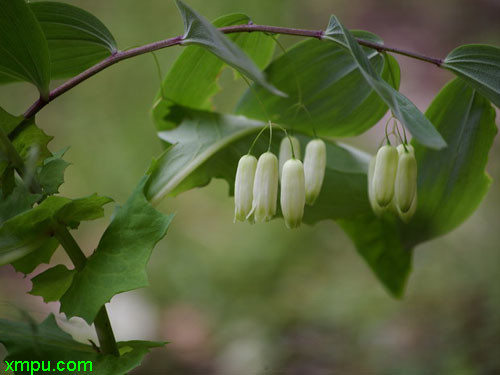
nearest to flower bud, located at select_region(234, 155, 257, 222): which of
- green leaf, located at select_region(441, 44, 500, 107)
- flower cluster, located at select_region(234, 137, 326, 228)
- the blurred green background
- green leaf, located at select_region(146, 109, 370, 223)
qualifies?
flower cluster, located at select_region(234, 137, 326, 228)

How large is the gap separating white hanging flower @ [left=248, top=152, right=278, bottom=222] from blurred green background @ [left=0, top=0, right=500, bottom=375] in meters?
1.06

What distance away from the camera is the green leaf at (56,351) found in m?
0.43

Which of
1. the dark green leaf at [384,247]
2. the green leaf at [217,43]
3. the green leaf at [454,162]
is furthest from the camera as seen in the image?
the dark green leaf at [384,247]

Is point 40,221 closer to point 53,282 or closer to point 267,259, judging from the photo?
point 53,282

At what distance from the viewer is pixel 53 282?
0.46 meters

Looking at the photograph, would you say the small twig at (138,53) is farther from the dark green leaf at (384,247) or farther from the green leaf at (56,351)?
the dark green leaf at (384,247)

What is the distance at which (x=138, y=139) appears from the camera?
190 cm

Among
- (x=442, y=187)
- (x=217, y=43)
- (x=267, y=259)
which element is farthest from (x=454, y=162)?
(x=267, y=259)

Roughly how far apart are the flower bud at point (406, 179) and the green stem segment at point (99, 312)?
291 mm

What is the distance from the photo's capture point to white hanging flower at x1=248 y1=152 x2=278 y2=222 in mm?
483

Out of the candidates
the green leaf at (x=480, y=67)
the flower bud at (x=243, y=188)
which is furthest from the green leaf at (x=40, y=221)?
the green leaf at (x=480, y=67)

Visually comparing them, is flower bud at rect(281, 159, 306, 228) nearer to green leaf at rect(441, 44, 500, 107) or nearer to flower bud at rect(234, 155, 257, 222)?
flower bud at rect(234, 155, 257, 222)

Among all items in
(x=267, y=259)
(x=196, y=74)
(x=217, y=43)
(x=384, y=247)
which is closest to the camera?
(x=217, y=43)

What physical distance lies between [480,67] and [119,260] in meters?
0.37
